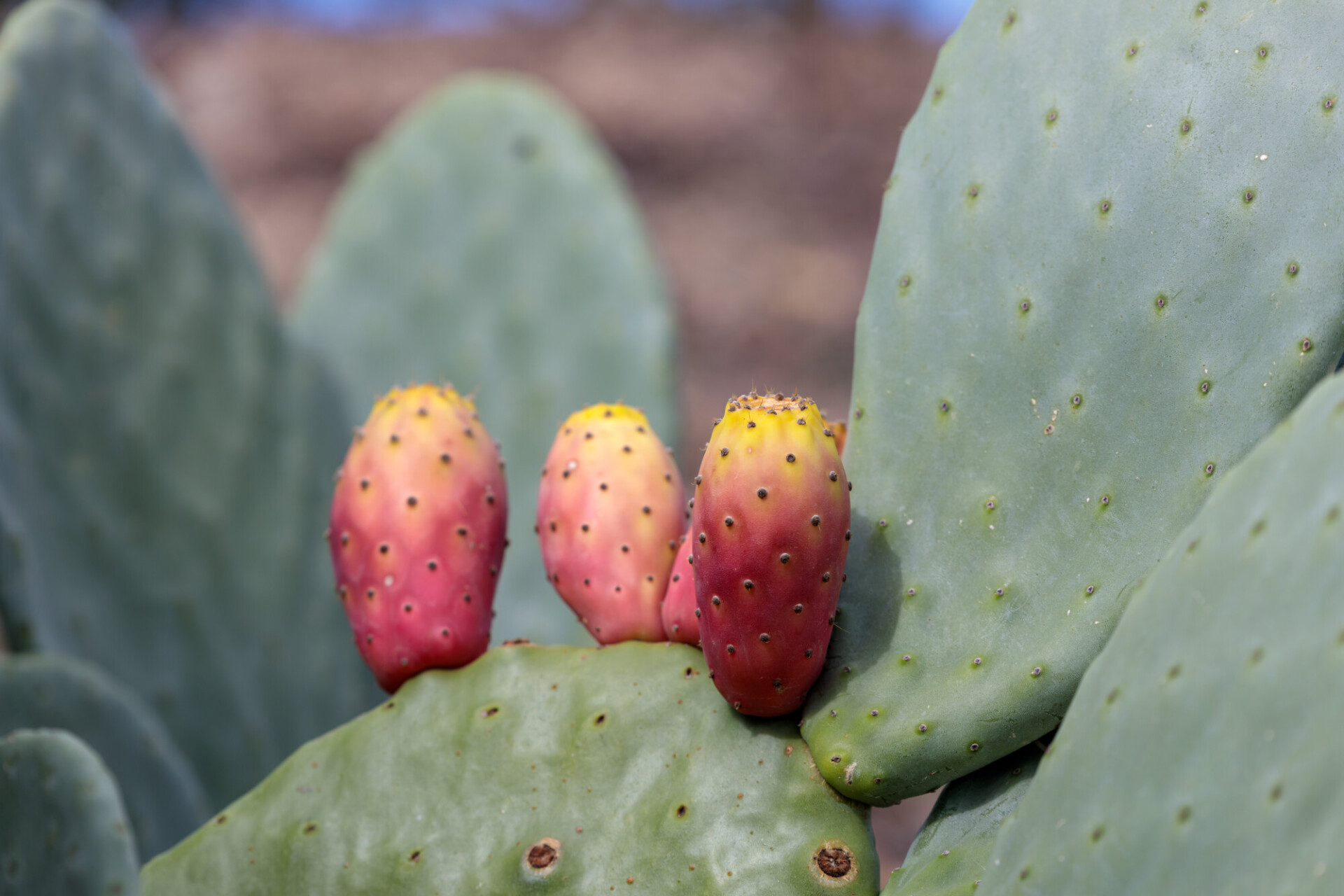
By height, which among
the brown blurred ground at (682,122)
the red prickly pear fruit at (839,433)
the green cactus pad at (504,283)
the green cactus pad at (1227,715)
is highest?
the green cactus pad at (1227,715)

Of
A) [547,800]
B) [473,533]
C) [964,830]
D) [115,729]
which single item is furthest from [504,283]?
[964,830]

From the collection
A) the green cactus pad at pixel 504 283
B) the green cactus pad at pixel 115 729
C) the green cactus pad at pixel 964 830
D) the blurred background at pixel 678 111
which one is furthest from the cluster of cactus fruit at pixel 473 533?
the blurred background at pixel 678 111

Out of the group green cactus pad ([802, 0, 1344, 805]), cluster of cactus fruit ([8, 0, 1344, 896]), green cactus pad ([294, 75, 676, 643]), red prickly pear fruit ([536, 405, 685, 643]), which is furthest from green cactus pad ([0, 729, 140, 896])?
green cactus pad ([294, 75, 676, 643])

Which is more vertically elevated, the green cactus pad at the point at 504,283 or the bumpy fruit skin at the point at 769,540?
the bumpy fruit skin at the point at 769,540

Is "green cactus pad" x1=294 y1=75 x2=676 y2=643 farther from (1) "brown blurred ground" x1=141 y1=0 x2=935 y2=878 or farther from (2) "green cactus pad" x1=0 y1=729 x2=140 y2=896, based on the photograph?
(1) "brown blurred ground" x1=141 y1=0 x2=935 y2=878

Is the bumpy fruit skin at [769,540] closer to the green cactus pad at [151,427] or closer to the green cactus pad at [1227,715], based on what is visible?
the green cactus pad at [1227,715]

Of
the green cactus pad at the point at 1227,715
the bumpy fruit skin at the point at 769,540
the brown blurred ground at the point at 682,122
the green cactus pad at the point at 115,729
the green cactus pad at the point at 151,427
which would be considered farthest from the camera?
the brown blurred ground at the point at 682,122

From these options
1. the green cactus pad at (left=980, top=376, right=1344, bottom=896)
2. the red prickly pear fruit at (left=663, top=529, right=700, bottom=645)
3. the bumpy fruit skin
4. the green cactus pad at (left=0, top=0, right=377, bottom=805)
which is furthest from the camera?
the green cactus pad at (left=0, top=0, right=377, bottom=805)
